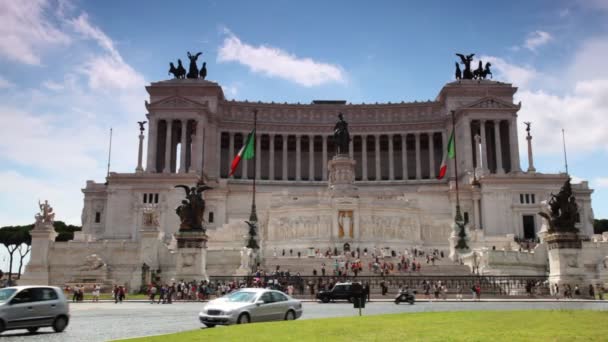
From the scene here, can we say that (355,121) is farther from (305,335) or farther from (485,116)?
(305,335)

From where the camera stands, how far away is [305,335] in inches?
625

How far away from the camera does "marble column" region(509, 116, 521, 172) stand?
10019 cm

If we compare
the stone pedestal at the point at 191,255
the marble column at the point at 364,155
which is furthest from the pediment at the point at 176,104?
the stone pedestal at the point at 191,255

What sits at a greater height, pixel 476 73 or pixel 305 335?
pixel 476 73

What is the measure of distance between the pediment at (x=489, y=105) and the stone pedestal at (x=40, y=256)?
69599mm

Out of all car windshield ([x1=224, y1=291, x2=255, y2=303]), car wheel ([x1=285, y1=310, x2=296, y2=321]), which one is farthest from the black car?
car windshield ([x1=224, y1=291, x2=255, y2=303])

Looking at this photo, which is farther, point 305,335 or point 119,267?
point 119,267

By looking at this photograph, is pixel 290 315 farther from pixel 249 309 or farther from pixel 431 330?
pixel 431 330

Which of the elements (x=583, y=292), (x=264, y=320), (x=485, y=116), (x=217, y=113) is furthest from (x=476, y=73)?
(x=264, y=320)

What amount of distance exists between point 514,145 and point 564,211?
208 feet

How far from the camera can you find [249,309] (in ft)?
71.8

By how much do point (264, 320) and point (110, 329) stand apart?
17.6 ft

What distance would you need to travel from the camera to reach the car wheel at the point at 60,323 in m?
20.7

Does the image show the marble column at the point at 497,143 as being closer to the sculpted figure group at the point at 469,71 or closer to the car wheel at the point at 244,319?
the sculpted figure group at the point at 469,71
